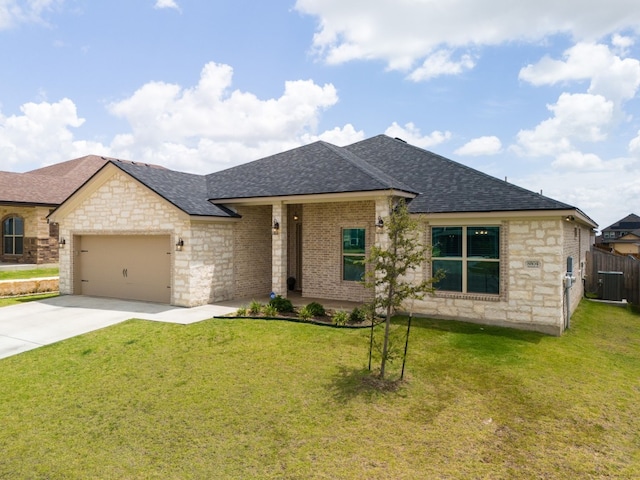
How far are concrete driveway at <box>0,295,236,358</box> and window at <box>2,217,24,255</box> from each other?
1405 cm

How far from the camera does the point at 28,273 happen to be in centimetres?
2108

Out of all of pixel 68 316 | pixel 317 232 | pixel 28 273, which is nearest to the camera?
pixel 68 316

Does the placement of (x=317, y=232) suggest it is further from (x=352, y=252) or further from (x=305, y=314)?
(x=305, y=314)

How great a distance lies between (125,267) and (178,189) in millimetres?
3450

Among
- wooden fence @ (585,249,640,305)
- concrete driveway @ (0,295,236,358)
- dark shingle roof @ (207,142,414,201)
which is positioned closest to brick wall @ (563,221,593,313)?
wooden fence @ (585,249,640,305)

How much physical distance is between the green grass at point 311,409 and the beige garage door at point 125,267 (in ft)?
13.2

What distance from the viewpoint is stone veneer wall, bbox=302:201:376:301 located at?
1448 cm

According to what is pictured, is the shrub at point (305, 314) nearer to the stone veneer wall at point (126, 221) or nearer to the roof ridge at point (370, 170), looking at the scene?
the stone veneer wall at point (126, 221)

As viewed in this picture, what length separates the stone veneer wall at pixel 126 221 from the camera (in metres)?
13.3

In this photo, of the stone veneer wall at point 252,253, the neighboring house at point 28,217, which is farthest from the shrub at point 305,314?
the neighboring house at point 28,217

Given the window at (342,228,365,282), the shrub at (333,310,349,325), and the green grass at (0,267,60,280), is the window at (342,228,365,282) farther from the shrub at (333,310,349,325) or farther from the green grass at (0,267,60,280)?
the green grass at (0,267,60,280)

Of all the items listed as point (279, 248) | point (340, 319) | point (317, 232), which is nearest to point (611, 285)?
point (317, 232)

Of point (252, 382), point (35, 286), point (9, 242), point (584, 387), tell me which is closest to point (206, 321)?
point (252, 382)

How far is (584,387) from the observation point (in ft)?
24.2
